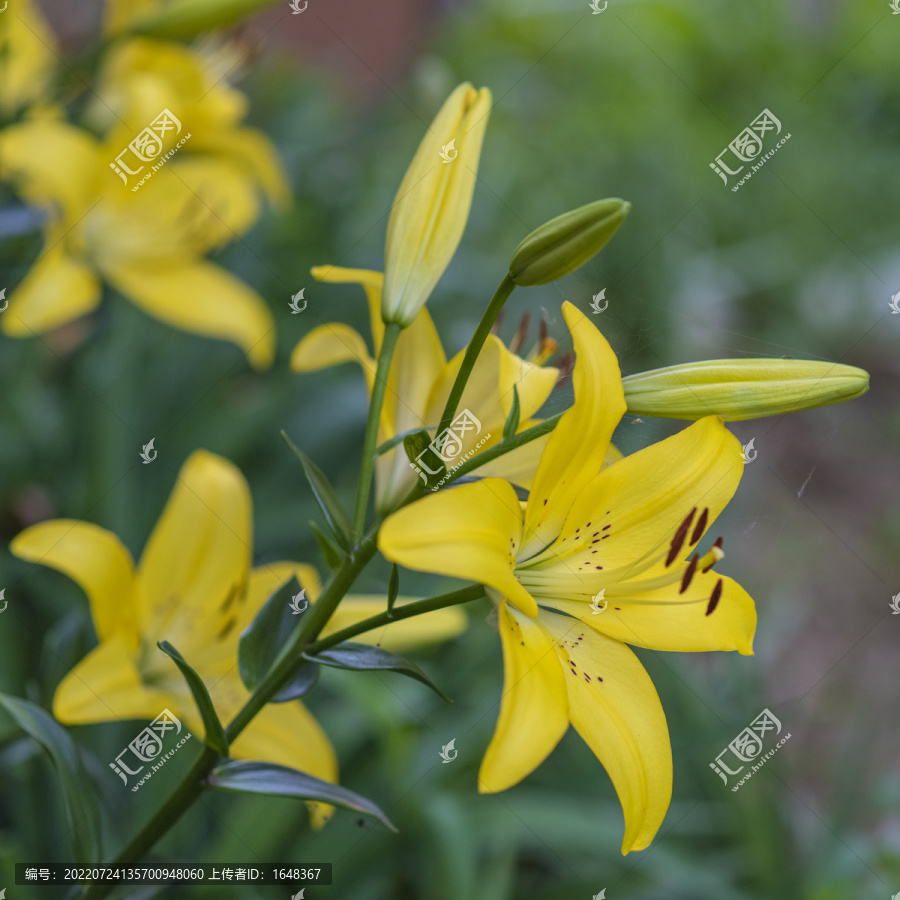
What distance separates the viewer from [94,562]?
694mm

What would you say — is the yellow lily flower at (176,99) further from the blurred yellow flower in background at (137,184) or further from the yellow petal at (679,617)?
the yellow petal at (679,617)

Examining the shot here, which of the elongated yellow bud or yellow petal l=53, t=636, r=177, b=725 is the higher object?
the elongated yellow bud

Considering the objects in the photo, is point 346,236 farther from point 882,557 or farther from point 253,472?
point 882,557

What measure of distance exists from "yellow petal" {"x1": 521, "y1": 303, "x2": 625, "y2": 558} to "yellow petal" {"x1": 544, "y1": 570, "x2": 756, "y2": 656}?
3.2 inches

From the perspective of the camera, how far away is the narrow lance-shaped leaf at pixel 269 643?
539 mm

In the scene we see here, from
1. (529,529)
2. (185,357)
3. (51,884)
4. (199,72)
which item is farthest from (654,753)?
(185,357)

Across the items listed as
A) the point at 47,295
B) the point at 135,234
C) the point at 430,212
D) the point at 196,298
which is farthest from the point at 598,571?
the point at 135,234

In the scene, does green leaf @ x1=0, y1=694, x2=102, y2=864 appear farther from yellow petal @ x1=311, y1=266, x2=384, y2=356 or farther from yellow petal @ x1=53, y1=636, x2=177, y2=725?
yellow petal @ x1=311, y1=266, x2=384, y2=356

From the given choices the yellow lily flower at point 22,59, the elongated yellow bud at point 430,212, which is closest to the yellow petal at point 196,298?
the yellow lily flower at point 22,59

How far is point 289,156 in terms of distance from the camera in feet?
7.20

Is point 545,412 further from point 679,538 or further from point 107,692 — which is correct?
point 107,692

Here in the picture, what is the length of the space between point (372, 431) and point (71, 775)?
318 mm

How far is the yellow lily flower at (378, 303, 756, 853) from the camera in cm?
45

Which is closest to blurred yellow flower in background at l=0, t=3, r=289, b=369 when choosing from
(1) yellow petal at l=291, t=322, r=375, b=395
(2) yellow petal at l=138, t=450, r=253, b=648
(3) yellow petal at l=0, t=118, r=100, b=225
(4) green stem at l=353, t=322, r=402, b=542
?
(3) yellow petal at l=0, t=118, r=100, b=225
